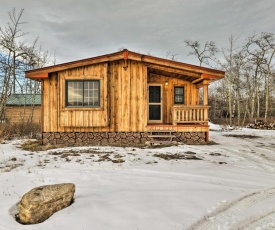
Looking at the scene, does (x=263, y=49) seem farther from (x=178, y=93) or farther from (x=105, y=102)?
(x=105, y=102)

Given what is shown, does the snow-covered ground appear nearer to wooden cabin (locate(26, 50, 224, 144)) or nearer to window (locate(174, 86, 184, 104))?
wooden cabin (locate(26, 50, 224, 144))

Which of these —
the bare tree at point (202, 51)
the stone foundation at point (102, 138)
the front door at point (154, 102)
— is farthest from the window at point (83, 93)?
the bare tree at point (202, 51)

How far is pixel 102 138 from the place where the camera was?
9445 millimetres

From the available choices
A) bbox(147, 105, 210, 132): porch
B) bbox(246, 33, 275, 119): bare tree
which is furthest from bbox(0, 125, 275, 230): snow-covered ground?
bbox(246, 33, 275, 119): bare tree

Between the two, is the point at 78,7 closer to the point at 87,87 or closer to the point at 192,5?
the point at 192,5

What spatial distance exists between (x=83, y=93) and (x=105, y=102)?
3.78 feet

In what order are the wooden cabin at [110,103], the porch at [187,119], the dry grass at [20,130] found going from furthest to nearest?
1. the dry grass at [20,130]
2. the porch at [187,119]
3. the wooden cabin at [110,103]

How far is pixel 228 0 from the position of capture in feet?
58.4

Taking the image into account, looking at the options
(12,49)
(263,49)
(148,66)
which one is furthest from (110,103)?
(263,49)

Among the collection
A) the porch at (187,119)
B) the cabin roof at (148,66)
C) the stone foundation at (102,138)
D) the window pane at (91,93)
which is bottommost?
the stone foundation at (102,138)

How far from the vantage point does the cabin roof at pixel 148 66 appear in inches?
352

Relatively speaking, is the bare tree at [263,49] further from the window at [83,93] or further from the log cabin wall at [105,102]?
the window at [83,93]

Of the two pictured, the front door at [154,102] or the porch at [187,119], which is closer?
the porch at [187,119]

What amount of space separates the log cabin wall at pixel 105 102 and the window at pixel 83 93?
0.19m
